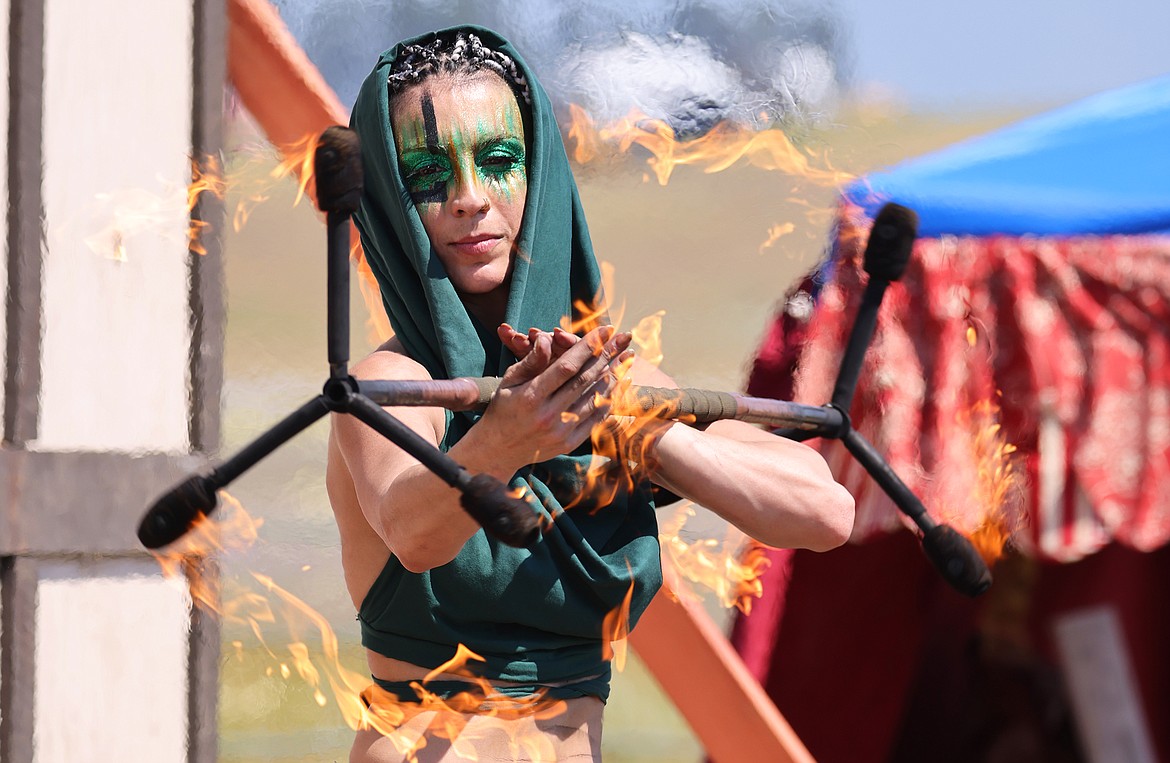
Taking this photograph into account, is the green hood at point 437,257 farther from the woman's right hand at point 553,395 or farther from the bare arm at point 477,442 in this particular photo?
the woman's right hand at point 553,395

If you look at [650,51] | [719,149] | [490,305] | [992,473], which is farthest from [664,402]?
[992,473]

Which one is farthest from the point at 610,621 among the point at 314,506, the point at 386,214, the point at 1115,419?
the point at 1115,419

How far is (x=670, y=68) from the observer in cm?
213

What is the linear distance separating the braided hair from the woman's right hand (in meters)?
0.40

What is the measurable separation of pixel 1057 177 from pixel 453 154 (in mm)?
2956

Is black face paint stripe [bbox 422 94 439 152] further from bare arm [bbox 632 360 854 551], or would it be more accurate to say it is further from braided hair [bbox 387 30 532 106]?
bare arm [bbox 632 360 854 551]

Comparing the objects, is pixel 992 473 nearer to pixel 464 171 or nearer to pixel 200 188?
pixel 200 188

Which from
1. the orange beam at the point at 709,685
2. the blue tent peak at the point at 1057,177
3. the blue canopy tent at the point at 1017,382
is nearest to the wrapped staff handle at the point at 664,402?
the orange beam at the point at 709,685

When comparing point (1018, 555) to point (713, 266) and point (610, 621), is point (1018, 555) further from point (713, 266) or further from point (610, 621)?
point (610, 621)

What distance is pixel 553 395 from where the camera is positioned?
4.02ft

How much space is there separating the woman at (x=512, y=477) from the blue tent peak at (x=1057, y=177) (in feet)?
7.41

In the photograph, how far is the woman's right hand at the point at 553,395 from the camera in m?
1.21

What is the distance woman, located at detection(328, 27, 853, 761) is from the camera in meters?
1.42

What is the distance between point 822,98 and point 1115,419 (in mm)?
1765
